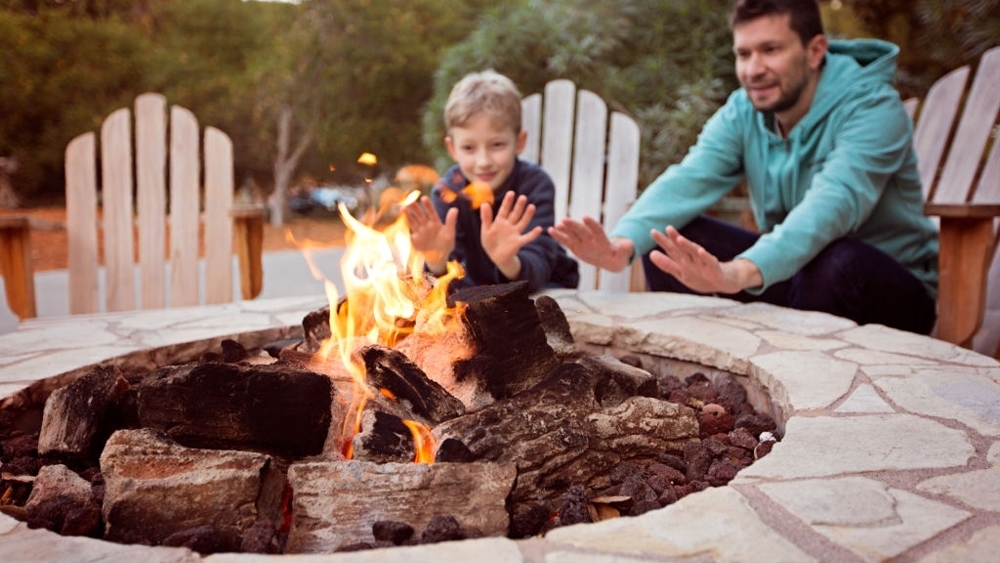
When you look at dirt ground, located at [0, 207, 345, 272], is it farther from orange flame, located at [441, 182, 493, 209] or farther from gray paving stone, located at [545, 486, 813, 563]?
gray paving stone, located at [545, 486, 813, 563]

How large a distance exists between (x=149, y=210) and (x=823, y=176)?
3.64 meters

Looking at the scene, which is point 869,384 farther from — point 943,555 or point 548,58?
point 548,58

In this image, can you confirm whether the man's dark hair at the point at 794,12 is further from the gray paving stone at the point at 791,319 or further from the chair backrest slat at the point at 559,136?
the chair backrest slat at the point at 559,136

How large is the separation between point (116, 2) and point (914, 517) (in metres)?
12.8

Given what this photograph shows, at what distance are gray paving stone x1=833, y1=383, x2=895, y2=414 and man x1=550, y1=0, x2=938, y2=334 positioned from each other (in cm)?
75

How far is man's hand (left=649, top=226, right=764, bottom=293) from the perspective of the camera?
246cm

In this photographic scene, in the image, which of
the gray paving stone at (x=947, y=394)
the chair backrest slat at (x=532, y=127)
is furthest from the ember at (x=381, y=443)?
the chair backrest slat at (x=532, y=127)

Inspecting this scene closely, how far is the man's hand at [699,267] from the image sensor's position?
8.09 ft

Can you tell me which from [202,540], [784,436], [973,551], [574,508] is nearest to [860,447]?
[784,436]

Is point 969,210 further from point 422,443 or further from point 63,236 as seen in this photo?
point 63,236

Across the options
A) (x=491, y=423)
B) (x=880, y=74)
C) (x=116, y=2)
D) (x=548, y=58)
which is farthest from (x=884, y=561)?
(x=116, y=2)

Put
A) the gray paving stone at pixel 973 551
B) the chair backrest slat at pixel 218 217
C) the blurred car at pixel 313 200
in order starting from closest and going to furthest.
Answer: the gray paving stone at pixel 973 551 < the chair backrest slat at pixel 218 217 < the blurred car at pixel 313 200

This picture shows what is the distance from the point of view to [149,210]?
14.0ft

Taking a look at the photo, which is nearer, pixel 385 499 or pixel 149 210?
pixel 385 499
